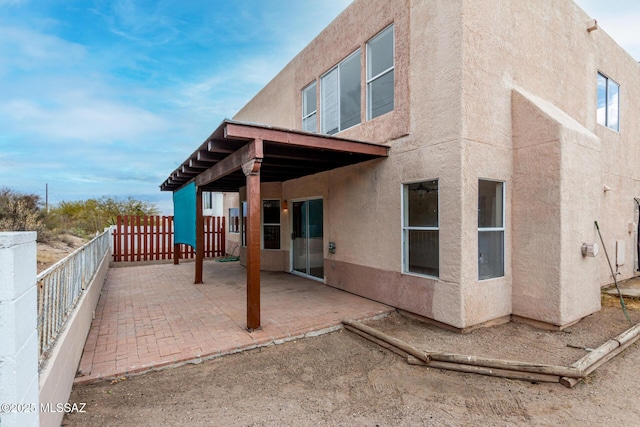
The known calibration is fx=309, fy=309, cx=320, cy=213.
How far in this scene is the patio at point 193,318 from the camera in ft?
13.4

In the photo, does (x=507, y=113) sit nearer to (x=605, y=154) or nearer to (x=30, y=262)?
(x=605, y=154)

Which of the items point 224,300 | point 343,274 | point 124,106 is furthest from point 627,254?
point 124,106

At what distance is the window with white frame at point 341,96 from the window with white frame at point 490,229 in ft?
10.6

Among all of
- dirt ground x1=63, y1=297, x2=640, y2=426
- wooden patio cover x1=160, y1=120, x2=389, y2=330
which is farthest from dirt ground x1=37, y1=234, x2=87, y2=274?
dirt ground x1=63, y1=297, x2=640, y2=426

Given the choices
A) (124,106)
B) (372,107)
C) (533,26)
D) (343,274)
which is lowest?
(343,274)

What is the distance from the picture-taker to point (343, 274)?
7.39 meters

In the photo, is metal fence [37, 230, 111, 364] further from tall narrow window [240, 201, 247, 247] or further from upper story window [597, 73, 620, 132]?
upper story window [597, 73, 620, 132]

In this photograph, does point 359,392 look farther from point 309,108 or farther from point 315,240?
point 309,108

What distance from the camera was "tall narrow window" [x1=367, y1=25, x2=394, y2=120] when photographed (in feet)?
20.5

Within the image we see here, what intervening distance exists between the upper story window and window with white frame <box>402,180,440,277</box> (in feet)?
20.2

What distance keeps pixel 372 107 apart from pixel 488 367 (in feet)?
17.1

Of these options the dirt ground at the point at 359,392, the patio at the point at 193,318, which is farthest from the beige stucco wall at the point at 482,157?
the patio at the point at 193,318

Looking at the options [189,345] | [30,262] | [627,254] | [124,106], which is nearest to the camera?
[30,262]

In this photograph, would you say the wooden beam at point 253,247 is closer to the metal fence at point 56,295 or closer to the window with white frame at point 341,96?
the metal fence at point 56,295
